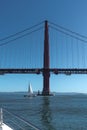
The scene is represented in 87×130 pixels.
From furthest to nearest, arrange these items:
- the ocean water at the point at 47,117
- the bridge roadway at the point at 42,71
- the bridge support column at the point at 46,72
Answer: the bridge support column at the point at 46,72
the bridge roadway at the point at 42,71
the ocean water at the point at 47,117

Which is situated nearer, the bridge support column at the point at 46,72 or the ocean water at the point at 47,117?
the ocean water at the point at 47,117

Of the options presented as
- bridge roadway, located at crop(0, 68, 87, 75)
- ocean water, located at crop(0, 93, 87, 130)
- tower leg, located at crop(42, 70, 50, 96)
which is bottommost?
ocean water, located at crop(0, 93, 87, 130)

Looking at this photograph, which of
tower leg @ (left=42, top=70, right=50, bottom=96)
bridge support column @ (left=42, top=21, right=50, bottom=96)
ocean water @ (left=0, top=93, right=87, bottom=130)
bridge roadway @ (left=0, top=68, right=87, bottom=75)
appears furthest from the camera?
tower leg @ (left=42, top=70, right=50, bottom=96)

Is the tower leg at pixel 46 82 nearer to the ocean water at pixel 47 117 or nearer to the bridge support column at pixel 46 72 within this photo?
the bridge support column at pixel 46 72

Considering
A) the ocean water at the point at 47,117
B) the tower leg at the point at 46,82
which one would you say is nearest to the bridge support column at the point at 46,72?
the tower leg at the point at 46,82

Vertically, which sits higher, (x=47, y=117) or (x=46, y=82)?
(x=46, y=82)

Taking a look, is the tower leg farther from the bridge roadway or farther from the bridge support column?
the bridge roadway

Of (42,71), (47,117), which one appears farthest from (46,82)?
(47,117)

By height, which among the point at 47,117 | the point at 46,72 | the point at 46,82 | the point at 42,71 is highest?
the point at 42,71

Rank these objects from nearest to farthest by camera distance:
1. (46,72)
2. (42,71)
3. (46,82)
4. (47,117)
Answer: (47,117)
(46,72)
(42,71)
(46,82)

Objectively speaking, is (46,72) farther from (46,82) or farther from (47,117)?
(47,117)

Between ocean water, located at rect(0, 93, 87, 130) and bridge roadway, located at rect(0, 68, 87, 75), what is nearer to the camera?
ocean water, located at rect(0, 93, 87, 130)

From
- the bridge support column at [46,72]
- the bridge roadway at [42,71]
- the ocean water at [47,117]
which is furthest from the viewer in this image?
the bridge support column at [46,72]

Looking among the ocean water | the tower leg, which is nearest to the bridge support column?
the tower leg
